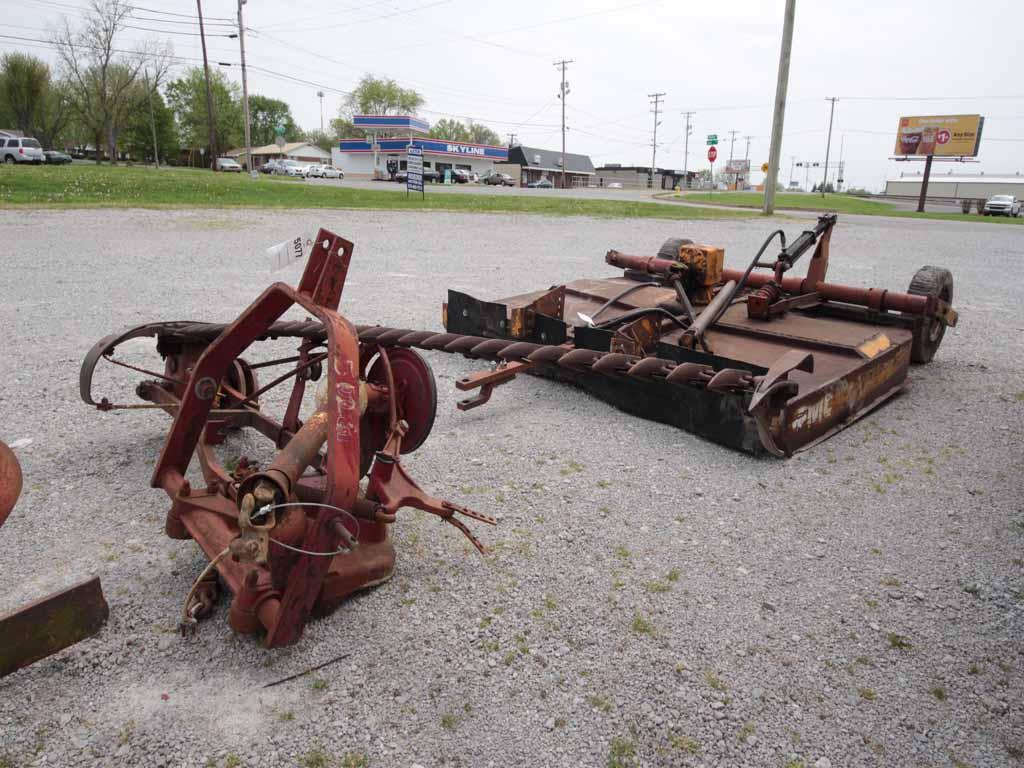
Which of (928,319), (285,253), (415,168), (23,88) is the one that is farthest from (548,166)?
(285,253)

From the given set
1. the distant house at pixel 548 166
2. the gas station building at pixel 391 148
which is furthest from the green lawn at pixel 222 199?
the distant house at pixel 548 166

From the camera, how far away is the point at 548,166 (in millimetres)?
80312

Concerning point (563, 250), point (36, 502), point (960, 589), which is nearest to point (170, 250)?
point (563, 250)

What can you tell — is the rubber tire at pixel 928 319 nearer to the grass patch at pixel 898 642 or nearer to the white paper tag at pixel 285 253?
the grass patch at pixel 898 642

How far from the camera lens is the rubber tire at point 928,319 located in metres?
5.21

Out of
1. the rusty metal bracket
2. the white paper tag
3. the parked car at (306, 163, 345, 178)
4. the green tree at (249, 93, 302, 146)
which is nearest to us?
the white paper tag

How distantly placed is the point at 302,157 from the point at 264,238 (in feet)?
271

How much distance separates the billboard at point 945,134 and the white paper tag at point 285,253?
2019 inches

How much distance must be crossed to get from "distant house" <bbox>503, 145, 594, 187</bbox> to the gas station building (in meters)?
6.43

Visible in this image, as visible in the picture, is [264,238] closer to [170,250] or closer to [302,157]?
[170,250]

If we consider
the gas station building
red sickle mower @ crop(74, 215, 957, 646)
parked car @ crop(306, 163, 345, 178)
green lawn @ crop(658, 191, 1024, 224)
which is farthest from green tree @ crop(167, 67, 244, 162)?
red sickle mower @ crop(74, 215, 957, 646)

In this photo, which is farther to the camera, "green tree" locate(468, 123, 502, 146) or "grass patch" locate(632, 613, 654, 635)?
"green tree" locate(468, 123, 502, 146)

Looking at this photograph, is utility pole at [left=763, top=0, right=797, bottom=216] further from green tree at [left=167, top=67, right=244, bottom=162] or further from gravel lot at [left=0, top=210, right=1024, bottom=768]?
green tree at [left=167, top=67, right=244, bottom=162]

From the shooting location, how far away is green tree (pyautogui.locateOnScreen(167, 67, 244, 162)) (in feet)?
251
